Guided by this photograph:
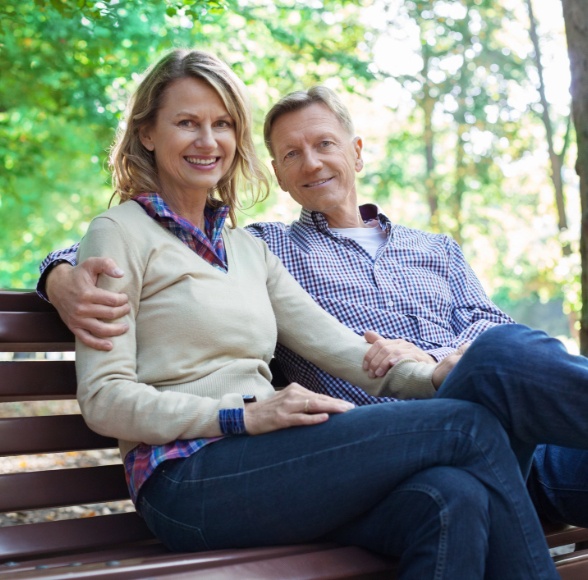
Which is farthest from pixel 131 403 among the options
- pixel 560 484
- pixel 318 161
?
pixel 318 161

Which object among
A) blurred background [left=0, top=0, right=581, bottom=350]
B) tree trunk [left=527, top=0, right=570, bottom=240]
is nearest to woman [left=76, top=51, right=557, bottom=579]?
blurred background [left=0, top=0, right=581, bottom=350]

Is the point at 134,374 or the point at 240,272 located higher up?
the point at 240,272

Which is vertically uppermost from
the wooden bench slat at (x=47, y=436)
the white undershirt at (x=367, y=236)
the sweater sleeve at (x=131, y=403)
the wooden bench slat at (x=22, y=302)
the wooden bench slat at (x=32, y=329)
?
the white undershirt at (x=367, y=236)

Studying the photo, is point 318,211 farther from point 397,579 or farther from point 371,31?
point 371,31

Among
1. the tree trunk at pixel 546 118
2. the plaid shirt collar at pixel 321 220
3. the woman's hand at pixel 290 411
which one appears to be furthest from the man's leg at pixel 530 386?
the tree trunk at pixel 546 118

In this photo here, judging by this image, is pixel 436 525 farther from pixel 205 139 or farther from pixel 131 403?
pixel 205 139

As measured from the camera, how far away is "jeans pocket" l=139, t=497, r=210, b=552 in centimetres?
213

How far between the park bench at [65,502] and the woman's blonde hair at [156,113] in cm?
53

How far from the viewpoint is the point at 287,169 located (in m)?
3.62

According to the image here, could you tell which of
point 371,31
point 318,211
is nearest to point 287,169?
point 318,211

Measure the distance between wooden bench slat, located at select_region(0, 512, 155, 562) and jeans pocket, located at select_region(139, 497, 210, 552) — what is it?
0.33m

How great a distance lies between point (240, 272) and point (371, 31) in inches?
482

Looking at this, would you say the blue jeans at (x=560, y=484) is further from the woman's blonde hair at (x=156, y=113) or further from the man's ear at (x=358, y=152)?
the man's ear at (x=358, y=152)

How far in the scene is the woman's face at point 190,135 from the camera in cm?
263
